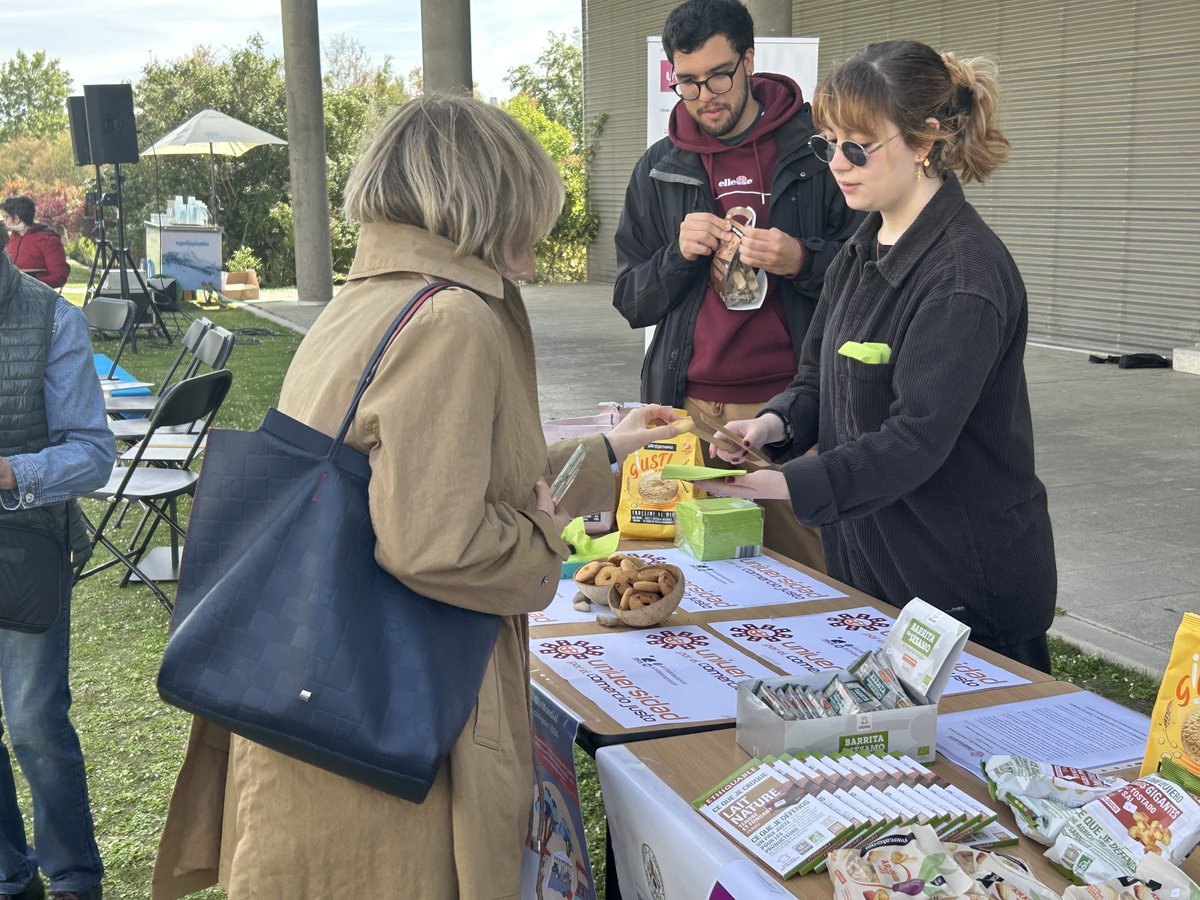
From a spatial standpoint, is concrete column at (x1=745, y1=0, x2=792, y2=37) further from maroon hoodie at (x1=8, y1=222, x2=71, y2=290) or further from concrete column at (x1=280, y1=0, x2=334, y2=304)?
concrete column at (x1=280, y1=0, x2=334, y2=304)

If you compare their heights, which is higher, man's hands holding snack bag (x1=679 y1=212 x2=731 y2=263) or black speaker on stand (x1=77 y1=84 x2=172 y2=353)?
black speaker on stand (x1=77 y1=84 x2=172 y2=353)

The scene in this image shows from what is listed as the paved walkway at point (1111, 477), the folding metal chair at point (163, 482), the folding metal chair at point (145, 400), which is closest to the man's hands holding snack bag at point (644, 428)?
the paved walkway at point (1111, 477)

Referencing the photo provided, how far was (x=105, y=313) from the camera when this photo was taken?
8.13 meters

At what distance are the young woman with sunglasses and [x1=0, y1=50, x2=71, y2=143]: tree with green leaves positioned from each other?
63808 mm

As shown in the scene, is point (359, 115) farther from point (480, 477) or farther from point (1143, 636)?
point (480, 477)

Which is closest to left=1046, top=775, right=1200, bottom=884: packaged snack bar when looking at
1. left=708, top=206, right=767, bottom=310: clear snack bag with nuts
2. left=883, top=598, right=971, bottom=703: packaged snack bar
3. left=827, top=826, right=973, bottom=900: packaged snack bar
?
left=827, top=826, right=973, bottom=900: packaged snack bar

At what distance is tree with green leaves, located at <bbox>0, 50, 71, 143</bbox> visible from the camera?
5875cm

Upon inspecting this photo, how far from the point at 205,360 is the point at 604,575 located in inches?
172

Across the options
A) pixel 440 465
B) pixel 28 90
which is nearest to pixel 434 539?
pixel 440 465

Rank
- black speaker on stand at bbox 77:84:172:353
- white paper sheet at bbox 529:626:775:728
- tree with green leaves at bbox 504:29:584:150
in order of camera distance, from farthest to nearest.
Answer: tree with green leaves at bbox 504:29:584:150 < black speaker on stand at bbox 77:84:172:353 < white paper sheet at bbox 529:626:775:728

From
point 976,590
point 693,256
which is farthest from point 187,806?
point 693,256

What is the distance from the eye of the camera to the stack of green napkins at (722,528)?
2605 mm

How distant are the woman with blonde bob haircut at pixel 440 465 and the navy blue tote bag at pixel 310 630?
0.03 meters

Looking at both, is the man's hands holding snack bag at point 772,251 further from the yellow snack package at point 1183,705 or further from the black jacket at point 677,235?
the yellow snack package at point 1183,705
